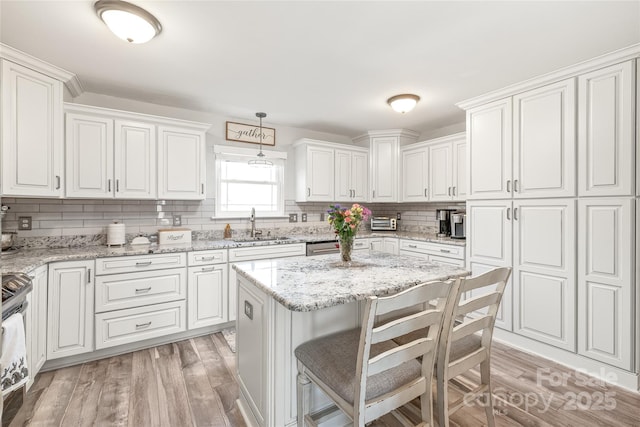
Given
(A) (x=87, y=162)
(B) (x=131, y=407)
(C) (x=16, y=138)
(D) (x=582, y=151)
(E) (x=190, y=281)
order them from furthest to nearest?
1. (E) (x=190, y=281)
2. (A) (x=87, y=162)
3. (D) (x=582, y=151)
4. (C) (x=16, y=138)
5. (B) (x=131, y=407)

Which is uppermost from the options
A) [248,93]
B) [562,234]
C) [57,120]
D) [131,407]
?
[248,93]

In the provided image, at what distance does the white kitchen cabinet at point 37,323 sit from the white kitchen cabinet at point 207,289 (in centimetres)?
109

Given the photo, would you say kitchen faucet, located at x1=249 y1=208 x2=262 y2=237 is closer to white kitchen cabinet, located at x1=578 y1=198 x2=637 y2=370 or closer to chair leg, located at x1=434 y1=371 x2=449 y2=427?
chair leg, located at x1=434 y1=371 x2=449 y2=427

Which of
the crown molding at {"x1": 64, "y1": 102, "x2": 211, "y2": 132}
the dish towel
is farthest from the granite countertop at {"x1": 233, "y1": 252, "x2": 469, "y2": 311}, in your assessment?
the crown molding at {"x1": 64, "y1": 102, "x2": 211, "y2": 132}

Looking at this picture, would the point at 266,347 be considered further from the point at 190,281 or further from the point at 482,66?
the point at 482,66

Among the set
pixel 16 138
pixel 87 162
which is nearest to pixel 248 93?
pixel 87 162

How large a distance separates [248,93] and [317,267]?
2.04 metres

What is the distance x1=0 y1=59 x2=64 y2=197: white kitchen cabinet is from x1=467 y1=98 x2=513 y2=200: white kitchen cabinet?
3834 millimetres

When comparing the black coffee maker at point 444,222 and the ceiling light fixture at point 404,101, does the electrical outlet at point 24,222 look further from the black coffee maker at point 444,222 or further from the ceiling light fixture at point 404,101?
the black coffee maker at point 444,222

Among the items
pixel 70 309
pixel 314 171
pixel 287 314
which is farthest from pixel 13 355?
pixel 314 171

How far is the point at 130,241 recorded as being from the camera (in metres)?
3.42

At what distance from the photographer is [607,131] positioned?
2.50m

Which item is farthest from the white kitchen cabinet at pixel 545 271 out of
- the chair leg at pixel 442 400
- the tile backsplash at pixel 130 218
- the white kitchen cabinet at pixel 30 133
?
the white kitchen cabinet at pixel 30 133

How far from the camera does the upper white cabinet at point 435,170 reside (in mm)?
3947
